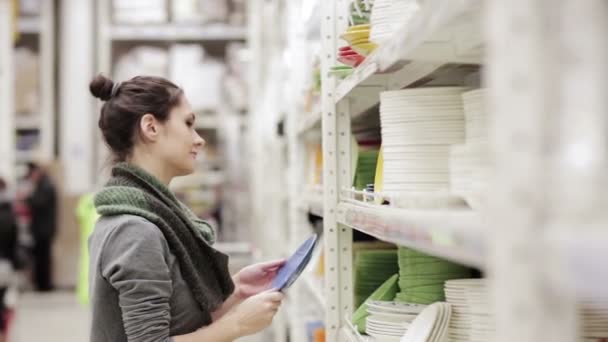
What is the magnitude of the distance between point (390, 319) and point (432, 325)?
26cm

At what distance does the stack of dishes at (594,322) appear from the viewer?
1302 millimetres

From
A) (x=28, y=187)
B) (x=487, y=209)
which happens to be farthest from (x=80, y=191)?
(x=487, y=209)

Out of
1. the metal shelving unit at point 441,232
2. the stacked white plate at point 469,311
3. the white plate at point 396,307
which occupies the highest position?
the metal shelving unit at point 441,232

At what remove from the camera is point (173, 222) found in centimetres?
212

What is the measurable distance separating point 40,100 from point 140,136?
8123 millimetres

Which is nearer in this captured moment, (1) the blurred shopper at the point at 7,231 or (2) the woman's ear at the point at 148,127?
(2) the woman's ear at the point at 148,127

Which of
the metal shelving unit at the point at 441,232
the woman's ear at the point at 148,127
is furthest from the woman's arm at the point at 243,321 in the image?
the metal shelving unit at the point at 441,232

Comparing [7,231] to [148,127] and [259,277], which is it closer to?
[259,277]

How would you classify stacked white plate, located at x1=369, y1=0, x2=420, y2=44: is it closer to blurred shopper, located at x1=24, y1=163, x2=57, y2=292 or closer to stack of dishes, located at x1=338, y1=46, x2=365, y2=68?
stack of dishes, located at x1=338, y1=46, x2=365, y2=68

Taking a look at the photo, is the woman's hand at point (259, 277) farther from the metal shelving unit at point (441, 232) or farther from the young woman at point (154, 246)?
the metal shelving unit at point (441, 232)

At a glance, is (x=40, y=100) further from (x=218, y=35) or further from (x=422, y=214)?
(x=422, y=214)

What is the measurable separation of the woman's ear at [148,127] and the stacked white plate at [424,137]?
840 mm

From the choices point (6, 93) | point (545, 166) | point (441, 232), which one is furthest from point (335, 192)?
point (6, 93)

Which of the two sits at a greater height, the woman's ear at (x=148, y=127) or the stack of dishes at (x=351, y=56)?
the stack of dishes at (x=351, y=56)
